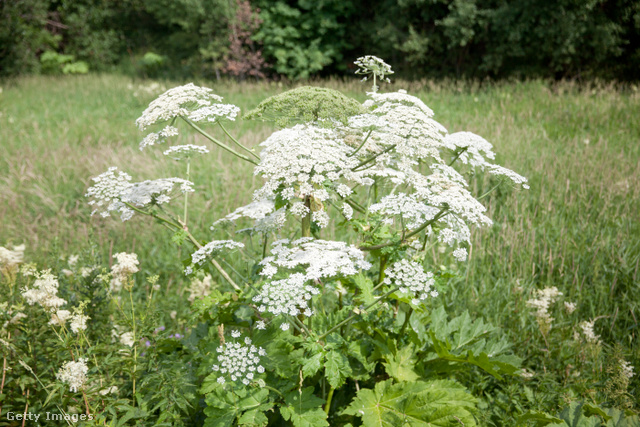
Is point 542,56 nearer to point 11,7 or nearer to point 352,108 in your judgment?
point 352,108

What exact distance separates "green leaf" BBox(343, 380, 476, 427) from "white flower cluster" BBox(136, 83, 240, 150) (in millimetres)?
1626

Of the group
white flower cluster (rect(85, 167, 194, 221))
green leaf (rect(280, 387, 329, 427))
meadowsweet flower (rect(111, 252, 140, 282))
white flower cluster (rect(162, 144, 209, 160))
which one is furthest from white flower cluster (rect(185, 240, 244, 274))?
green leaf (rect(280, 387, 329, 427))

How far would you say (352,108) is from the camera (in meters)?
2.21

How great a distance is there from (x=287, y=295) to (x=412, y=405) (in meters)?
0.95

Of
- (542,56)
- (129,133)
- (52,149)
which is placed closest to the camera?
(52,149)

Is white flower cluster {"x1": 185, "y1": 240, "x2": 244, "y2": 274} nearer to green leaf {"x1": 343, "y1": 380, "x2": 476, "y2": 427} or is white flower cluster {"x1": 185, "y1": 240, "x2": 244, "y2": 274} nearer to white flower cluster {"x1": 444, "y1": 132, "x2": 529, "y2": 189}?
green leaf {"x1": 343, "y1": 380, "x2": 476, "y2": 427}

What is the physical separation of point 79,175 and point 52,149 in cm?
164

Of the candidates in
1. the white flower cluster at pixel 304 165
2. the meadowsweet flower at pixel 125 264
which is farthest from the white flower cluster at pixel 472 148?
the meadowsweet flower at pixel 125 264

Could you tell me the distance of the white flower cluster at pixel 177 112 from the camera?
2.19 metres

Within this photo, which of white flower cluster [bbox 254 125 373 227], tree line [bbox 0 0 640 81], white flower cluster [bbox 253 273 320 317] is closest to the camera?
white flower cluster [bbox 253 273 320 317]

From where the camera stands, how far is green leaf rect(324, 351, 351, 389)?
1.97 metres

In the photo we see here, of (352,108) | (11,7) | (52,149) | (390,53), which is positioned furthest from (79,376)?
(11,7)

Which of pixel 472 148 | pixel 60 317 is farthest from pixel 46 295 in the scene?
pixel 472 148

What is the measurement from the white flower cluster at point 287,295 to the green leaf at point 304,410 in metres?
0.56
